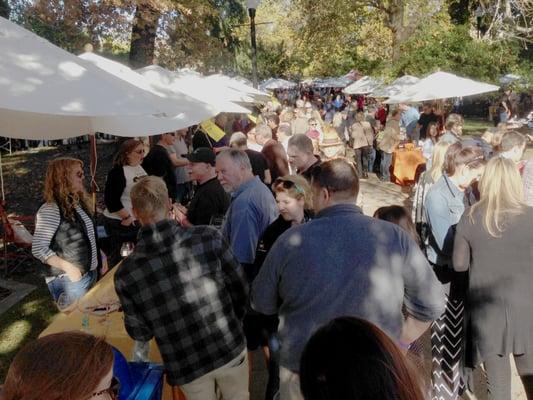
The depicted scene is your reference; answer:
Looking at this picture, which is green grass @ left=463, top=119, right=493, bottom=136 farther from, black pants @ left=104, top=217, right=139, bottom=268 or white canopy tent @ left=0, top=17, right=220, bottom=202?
white canopy tent @ left=0, top=17, right=220, bottom=202

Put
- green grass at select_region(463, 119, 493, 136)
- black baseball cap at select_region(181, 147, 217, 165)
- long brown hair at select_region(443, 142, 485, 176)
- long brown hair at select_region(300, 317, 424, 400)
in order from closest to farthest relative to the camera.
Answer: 1. long brown hair at select_region(300, 317, 424, 400)
2. long brown hair at select_region(443, 142, 485, 176)
3. black baseball cap at select_region(181, 147, 217, 165)
4. green grass at select_region(463, 119, 493, 136)

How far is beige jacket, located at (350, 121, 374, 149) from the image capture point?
487 inches

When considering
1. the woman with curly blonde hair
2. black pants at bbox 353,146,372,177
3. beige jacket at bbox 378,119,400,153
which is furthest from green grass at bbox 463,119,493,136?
the woman with curly blonde hair

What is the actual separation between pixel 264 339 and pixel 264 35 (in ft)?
150

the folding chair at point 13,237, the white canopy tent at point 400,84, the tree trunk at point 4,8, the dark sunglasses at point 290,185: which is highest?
the tree trunk at point 4,8

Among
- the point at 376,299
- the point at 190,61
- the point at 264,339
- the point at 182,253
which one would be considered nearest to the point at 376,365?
the point at 376,299

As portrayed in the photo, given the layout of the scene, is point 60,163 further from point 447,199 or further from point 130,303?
point 447,199

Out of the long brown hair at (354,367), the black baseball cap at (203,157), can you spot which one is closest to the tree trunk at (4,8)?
the black baseball cap at (203,157)

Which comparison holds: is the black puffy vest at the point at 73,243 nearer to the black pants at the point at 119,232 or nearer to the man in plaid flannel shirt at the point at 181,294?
the man in plaid flannel shirt at the point at 181,294

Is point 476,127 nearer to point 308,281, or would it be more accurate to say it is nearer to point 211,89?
point 211,89

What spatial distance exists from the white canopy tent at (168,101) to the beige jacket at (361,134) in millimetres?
7737

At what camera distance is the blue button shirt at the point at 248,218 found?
3.64 metres

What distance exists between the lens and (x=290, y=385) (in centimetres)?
247

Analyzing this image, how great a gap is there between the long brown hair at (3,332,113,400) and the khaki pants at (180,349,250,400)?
133cm
